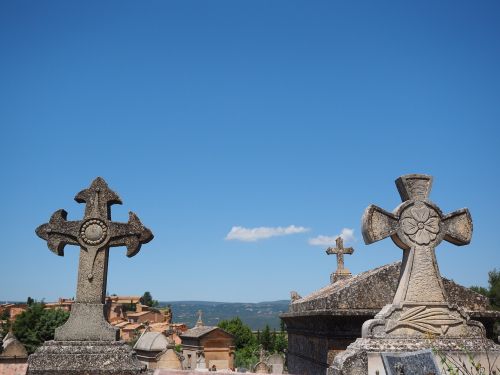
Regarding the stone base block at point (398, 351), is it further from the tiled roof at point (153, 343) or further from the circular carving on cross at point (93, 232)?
the tiled roof at point (153, 343)

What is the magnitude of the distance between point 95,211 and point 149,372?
103 inches

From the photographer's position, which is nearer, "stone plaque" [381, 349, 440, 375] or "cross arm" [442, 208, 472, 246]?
"stone plaque" [381, 349, 440, 375]

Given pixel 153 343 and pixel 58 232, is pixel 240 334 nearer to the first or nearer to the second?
pixel 153 343

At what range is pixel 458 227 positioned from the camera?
6844mm

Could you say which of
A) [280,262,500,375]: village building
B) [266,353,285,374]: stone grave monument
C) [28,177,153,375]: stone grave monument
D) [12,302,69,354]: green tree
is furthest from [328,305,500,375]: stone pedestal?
[12,302,69,354]: green tree

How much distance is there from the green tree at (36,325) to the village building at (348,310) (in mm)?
36223

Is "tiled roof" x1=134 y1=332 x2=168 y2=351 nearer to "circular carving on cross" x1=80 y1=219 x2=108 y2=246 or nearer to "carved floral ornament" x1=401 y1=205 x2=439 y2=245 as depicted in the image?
"circular carving on cross" x1=80 y1=219 x2=108 y2=246

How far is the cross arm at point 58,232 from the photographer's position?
7141 millimetres

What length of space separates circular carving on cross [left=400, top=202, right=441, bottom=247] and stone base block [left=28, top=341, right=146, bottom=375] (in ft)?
14.1

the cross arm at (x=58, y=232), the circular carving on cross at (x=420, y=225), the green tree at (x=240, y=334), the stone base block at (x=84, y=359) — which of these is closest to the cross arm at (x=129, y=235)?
the cross arm at (x=58, y=232)

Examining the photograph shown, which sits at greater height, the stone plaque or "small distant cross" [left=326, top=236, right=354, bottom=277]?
"small distant cross" [left=326, top=236, right=354, bottom=277]

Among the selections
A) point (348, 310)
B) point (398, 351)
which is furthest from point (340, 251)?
point (398, 351)

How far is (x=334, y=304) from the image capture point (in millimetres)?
7508

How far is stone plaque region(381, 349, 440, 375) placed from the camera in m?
5.02
